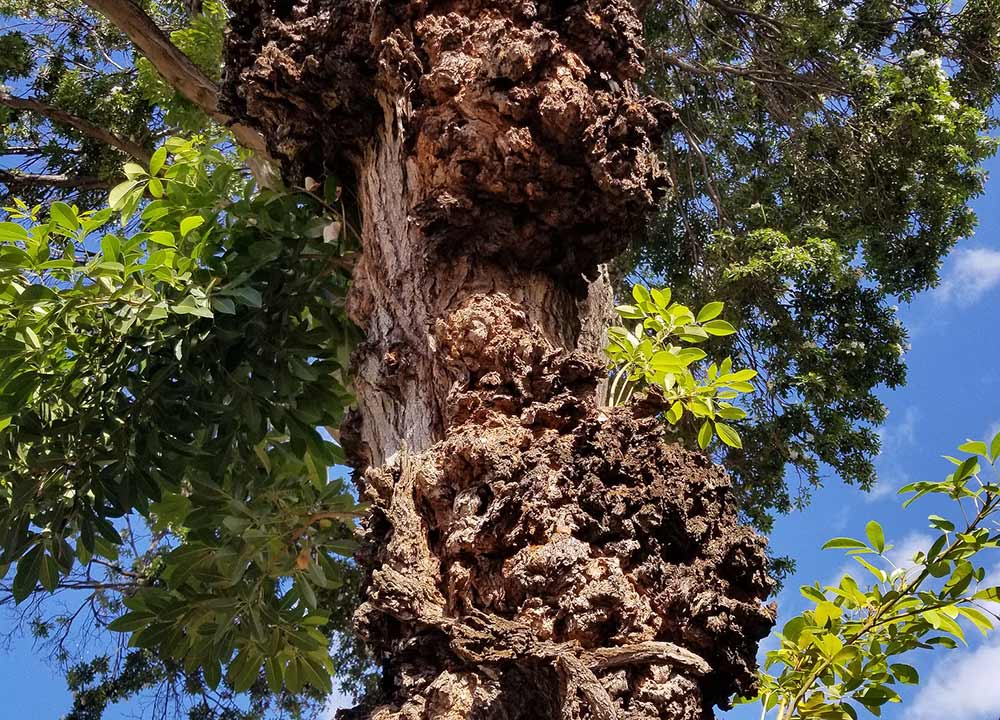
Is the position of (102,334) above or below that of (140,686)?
below

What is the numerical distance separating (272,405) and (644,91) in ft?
13.5

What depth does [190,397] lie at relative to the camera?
3.44 m

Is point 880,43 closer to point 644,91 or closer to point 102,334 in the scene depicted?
point 644,91

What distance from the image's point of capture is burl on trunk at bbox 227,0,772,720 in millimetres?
1990

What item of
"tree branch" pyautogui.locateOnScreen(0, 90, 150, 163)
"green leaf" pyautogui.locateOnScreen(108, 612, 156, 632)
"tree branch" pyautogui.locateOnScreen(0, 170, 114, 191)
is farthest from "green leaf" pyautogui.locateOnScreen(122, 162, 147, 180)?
"tree branch" pyautogui.locateOnScreen(0, 170, 114, 191)

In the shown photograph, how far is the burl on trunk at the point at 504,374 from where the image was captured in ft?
6.53

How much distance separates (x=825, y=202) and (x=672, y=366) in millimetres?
4438

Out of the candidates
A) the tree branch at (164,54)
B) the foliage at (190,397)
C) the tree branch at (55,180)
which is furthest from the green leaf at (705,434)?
the tree branch at (55,180)

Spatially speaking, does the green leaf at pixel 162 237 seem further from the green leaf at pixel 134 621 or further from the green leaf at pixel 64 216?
the green leaf at pixel 134 621

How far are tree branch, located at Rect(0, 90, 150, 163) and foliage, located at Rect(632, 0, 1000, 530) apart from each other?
296 centimetres

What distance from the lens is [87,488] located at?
354cm

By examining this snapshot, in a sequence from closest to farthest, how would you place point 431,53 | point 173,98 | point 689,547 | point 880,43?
point 689,547
point 431,53
point 173,98
point 880,43

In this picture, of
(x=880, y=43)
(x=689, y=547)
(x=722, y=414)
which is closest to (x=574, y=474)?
(x=689, y=547)

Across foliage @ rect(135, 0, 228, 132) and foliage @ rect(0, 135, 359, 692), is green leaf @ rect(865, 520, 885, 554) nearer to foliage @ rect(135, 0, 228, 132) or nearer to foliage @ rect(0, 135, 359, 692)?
foliage @ rect(0, 135, 359, 692)
